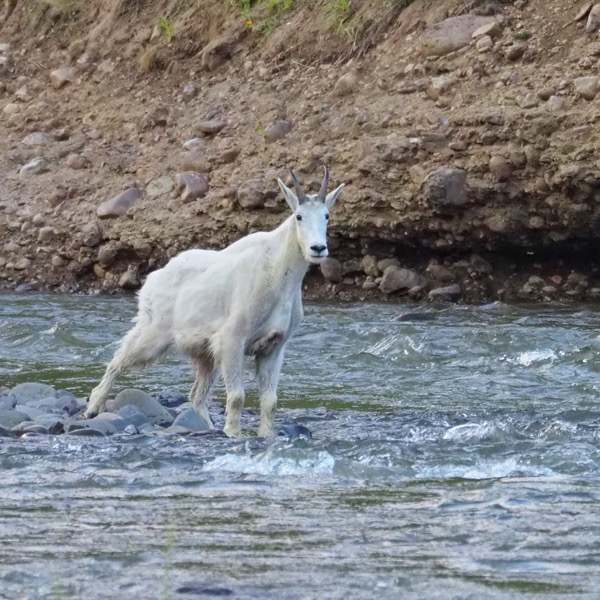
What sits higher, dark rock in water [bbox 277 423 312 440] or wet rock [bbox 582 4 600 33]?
wet rock [bbox 582 4 600 33]

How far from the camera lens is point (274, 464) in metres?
7.22

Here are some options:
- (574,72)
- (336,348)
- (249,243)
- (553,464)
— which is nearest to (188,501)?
(553,464)

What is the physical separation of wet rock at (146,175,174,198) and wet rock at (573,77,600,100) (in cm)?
577

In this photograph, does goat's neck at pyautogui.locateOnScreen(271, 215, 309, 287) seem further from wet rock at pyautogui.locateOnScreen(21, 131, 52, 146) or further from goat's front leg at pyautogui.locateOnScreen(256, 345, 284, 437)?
wet rock at pyautogui.locateOnScreen(21, 131, 52, 146)

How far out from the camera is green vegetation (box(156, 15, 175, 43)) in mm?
20562

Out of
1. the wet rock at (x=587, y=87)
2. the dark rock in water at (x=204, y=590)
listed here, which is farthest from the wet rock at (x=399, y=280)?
the dark rock in water at (x=204, y=590)

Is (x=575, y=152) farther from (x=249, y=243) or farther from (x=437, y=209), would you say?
(x=249, y=243)

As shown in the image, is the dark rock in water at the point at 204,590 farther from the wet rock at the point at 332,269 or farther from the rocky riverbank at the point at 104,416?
the wet rock at the point at 332,269

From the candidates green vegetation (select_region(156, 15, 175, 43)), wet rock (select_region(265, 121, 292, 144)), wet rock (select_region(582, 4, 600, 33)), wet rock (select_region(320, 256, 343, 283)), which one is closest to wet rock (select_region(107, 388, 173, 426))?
wet rock (select_region(320, 256, 343, 283))

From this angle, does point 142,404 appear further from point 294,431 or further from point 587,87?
point 587,87

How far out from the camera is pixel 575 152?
48.3ft

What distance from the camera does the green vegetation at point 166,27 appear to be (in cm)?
2056

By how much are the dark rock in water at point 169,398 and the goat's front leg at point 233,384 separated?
144 cm

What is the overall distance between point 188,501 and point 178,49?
49.2ft
